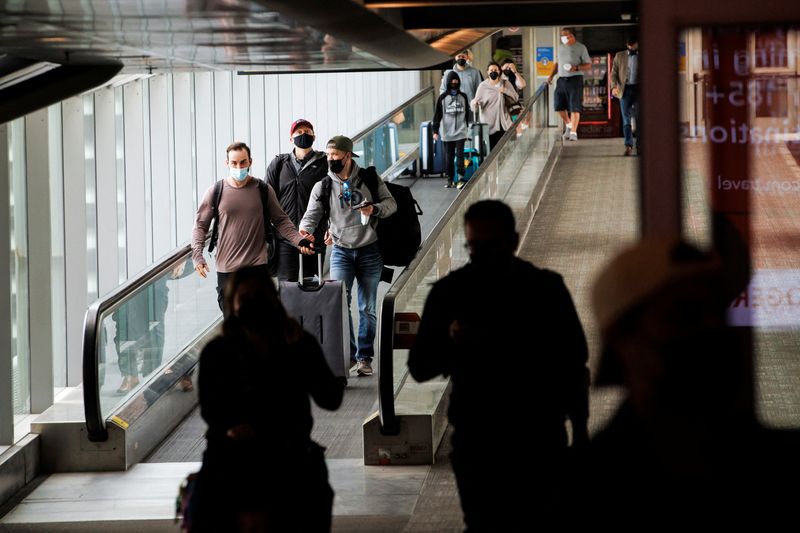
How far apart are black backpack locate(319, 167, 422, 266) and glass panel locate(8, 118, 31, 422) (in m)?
2.38

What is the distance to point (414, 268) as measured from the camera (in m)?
8.45

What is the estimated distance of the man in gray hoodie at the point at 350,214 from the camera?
949cm

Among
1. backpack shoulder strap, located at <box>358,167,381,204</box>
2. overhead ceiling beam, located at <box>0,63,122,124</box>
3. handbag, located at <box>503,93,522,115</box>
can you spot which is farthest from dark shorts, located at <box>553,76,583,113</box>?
overhead ceiling beam, located at <box>0,63,122,124</box>

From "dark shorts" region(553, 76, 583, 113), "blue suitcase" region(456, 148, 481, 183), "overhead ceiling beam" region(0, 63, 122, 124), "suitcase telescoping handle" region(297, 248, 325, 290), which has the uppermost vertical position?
"dark shorts" region(553, 76, 583, 113)

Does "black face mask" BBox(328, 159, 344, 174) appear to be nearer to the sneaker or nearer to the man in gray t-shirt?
the sneaker

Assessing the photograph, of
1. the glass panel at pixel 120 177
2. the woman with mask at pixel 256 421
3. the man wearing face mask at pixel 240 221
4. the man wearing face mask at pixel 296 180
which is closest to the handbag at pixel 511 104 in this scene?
the glass panel at pixel 120 177

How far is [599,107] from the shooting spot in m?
28.5

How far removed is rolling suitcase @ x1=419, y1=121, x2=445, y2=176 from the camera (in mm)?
19203

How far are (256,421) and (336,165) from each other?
533 centimetres

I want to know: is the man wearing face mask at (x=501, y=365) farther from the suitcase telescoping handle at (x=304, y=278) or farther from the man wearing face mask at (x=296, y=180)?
the man wearing face mask at (x=296, y=180)

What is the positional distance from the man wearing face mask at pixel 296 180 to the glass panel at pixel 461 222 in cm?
105

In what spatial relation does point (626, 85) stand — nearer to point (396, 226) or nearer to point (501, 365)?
point (396, 226)

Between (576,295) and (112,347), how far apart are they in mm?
4209

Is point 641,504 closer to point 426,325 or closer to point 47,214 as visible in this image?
point 426,325
